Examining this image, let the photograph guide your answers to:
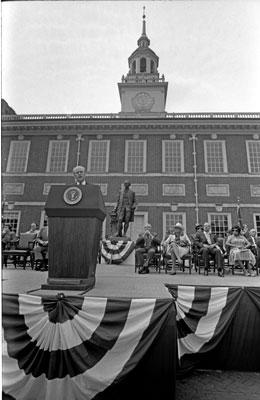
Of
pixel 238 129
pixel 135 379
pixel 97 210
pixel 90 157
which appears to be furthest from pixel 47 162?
pixel 135 379

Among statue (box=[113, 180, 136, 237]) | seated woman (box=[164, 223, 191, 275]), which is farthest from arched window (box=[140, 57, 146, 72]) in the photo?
seated woman (box=[164, 223, 191, 275])

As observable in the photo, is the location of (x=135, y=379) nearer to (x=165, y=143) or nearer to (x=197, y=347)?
(x=197, y=347)

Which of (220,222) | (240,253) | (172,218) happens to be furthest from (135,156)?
(240,253)

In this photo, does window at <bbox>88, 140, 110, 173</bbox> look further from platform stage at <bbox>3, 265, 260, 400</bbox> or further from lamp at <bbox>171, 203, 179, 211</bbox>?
platform stage at <bbox>3, 265, 260, 400</bbox>

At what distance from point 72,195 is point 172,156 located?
13.3 meters

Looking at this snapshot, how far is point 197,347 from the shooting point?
2973mm

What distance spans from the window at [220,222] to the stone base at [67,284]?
12.9 m

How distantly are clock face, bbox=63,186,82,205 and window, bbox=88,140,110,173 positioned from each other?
1287 cm

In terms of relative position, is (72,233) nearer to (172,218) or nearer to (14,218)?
(172,218)

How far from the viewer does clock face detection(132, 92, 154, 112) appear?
70.2 feet

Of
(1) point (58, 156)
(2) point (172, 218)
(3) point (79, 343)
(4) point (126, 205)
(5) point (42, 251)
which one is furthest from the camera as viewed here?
(1) point (58, 156)

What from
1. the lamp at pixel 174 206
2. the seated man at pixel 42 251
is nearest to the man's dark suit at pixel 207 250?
the seated man at pixel 42 251

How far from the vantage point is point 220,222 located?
48.3ft

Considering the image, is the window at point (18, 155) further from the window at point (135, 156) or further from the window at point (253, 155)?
the window at point (253, 155)
